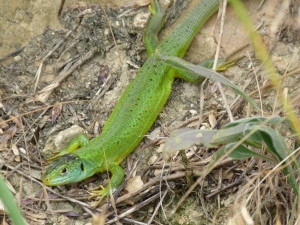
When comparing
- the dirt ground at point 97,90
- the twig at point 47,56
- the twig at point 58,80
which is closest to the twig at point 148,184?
the dirt ground at point 97,90

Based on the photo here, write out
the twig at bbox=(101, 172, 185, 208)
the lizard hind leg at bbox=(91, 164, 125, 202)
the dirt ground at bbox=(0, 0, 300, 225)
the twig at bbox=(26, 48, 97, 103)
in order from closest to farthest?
the twig at bbox=(101, 172, 185, 208) → the dirt ground at bbox=(0, 0, 300, 225) → the lizard hind leg at bbox=(91, 164, 125, 202) → the twig at bbox=(26, 48, 97, 103)

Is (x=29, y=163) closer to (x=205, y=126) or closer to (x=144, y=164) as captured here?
(x=144, y=164)

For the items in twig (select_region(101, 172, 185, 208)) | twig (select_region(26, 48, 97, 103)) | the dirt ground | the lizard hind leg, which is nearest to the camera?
twig (select_region(101, 172, 185, 208))

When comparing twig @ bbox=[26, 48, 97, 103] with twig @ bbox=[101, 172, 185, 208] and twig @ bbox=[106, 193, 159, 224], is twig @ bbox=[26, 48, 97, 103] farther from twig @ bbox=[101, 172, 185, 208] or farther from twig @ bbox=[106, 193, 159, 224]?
twig @ bbox=[106, 193, 159, 224]

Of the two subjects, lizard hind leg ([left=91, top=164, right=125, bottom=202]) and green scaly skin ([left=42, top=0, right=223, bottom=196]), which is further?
green scaly skin ([left=42, top=0, right=223, bottom=196])

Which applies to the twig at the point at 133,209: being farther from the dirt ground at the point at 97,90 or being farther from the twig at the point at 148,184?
the twig at the point at 148,184

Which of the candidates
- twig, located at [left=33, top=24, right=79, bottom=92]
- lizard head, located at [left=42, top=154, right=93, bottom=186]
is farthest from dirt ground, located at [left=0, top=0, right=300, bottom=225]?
lizard head, located at [left=42, top=154, right=93, bottom=186]

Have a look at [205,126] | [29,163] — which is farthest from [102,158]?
[205,126]

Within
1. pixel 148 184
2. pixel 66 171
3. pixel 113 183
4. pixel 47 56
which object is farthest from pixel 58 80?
pixel 148 184
